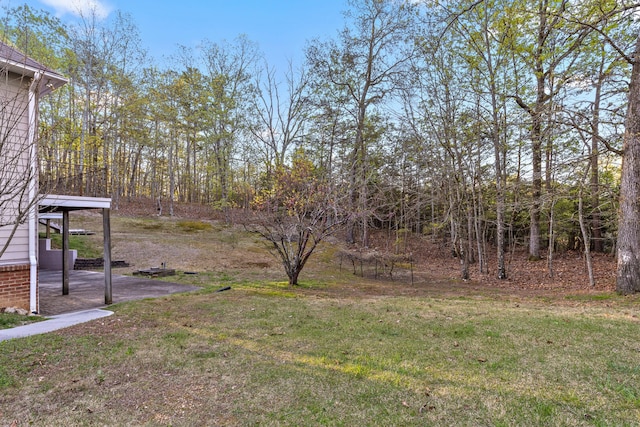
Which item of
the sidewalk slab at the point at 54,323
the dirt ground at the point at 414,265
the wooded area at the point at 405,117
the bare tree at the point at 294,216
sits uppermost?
the wooded area at the point at 405,117

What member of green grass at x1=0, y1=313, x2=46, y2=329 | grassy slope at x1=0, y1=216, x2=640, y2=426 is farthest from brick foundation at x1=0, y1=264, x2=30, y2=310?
grassy slope at x1=0, y1=216, x2=640, y2=426

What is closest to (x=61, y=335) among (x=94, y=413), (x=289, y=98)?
(x=94, y=413)

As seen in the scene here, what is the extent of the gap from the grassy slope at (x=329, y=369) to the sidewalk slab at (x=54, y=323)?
1.05 ft

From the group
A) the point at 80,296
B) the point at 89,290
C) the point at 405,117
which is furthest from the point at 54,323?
the point at 405,117

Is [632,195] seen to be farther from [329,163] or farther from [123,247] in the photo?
[123,247]

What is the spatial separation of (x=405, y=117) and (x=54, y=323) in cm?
1251

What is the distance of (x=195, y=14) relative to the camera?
42.9 feet

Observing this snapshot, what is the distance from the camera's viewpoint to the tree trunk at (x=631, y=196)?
7285 millimetres

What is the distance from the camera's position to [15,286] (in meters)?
5.89

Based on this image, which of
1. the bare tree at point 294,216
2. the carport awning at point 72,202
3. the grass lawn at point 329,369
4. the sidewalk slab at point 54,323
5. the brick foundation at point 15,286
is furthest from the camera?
the bare tree at point 294,216

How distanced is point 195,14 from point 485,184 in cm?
1309

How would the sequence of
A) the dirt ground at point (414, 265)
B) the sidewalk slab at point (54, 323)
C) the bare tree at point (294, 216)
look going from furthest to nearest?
the dirt ground at point (414, 265)
the bare tree at point (294, 216)
the sidewalk slab at point (54, 323)

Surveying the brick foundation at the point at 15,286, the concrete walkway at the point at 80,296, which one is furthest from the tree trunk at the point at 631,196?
the brick foundation at the point at 15,286

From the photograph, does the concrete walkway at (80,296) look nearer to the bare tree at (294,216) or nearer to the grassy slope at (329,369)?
the grassy slope at (329,369)
